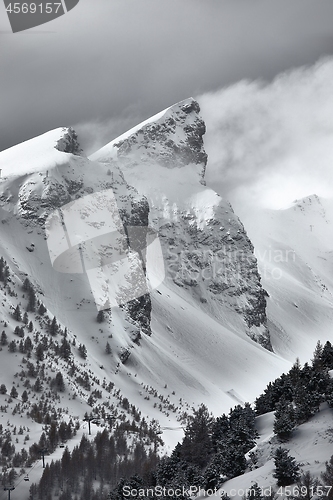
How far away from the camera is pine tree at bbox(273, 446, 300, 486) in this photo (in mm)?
47938

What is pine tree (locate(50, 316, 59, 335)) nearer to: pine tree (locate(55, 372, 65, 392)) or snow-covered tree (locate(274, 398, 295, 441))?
pine tree (locate(55, 372, 65, 392))

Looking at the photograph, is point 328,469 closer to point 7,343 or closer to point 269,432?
point 269,432

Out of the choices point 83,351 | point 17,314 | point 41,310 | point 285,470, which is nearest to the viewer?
point 285,470

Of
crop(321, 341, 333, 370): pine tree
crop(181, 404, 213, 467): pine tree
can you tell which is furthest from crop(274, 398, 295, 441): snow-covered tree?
crop(321, 341, 333, 370): pine tree

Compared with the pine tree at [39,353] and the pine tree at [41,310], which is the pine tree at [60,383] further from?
the pine tree at [41,310]

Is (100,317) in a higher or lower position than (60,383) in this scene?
higher

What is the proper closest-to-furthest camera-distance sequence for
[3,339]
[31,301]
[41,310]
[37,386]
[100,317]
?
[37,386]
[3,339]
[41,310]
[31,301]
[100,317]

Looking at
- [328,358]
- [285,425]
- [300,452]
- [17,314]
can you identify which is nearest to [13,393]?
[17,314]

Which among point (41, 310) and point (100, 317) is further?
point (100, 317)

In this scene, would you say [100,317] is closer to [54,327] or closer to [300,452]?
[54,327]

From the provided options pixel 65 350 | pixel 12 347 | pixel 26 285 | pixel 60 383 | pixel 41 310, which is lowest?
pixel 60 383

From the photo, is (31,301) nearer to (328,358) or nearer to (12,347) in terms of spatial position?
(12,347)

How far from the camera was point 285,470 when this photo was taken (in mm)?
48375

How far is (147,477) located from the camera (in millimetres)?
70312
